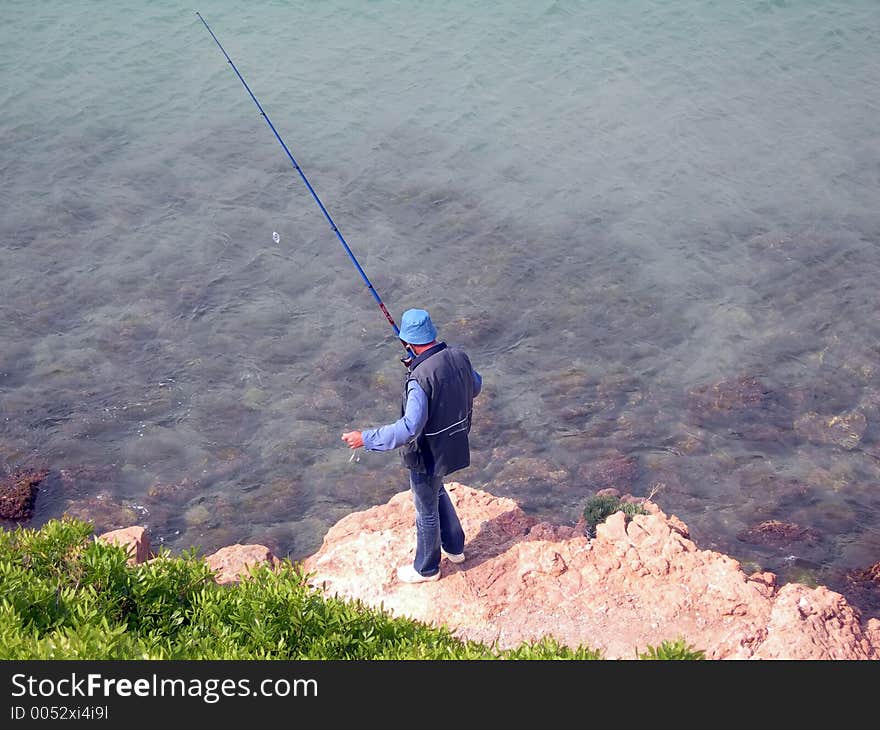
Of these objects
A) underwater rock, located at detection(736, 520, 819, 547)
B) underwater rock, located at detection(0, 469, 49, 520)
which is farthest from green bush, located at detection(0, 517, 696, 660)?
underwater rock, located at detection(736, 520, 819, 547)

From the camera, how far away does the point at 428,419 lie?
20.3 ft

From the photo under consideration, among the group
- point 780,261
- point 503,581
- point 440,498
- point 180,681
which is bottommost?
point 780,261

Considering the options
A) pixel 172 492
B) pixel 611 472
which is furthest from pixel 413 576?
pixel 172 492

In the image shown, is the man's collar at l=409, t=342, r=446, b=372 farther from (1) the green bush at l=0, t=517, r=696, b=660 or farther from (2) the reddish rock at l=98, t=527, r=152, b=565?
(2) the reddish rock at l=98, t=527, r=152, b=565

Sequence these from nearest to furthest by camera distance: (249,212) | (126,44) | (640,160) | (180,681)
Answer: (180,681) < (249,212) < (640,160) < (126,44)

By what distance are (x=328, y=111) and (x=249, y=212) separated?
12.1ft

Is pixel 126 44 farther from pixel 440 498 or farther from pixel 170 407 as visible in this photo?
pixel 440 498

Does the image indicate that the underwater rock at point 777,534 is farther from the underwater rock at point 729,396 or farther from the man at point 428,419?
the man at point 428,419

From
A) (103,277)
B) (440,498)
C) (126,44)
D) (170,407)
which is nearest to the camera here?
(440,498)

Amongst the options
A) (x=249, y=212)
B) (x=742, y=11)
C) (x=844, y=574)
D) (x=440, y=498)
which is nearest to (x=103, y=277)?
(x=249, y=212)

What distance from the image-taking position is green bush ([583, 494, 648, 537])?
314 inches

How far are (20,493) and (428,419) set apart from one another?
4984mm

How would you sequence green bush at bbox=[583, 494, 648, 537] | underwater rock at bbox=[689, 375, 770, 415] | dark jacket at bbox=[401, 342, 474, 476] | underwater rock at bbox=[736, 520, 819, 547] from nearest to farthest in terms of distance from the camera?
dark jacket at bbox=[401, 342, 474, 476], green bush at bbox=[583, 494, 648, 537], underwater rock at bbox=[736, 520, 819, 547], underwater rock at bbox=[689, 375, 770, 415]

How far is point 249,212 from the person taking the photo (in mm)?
13859
